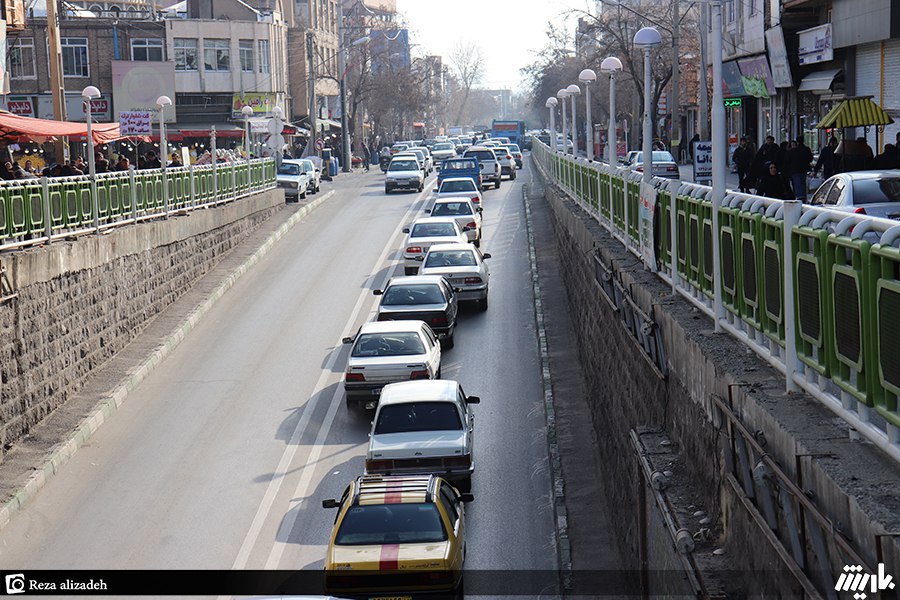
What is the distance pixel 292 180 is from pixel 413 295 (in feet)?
84.8

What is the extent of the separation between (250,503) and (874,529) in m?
12.6

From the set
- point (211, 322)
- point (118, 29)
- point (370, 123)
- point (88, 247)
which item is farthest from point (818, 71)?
point (370, 123)

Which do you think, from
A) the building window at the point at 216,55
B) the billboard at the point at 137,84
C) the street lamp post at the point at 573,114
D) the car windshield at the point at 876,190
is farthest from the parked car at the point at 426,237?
the building window at the point at 216,55

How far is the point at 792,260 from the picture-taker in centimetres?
804

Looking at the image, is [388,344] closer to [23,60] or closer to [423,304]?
[423,304]

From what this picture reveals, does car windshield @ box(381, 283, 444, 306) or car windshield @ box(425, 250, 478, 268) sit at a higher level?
car windshield @ box(425, 250, 478, 268)

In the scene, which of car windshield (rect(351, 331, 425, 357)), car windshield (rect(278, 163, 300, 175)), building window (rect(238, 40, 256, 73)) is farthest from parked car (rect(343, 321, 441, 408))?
building window (rect(238, 40, 256, 73))

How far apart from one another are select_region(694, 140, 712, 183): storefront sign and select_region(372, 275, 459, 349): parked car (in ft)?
20.0

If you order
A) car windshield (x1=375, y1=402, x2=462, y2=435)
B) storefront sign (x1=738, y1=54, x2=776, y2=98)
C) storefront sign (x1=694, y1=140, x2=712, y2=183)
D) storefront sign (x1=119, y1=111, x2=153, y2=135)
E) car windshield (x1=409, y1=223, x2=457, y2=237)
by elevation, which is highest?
storefront sign (x1=738, y1=54, x2=776, y2=98)

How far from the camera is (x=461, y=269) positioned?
28.2 m

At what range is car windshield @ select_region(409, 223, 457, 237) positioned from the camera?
109 feet

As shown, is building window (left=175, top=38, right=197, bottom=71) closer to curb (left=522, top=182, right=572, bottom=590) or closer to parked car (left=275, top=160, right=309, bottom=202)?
parked car (left=275, top=160, right=309, bottom=202)

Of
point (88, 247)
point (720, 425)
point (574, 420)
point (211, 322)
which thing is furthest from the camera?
point (211, 322)

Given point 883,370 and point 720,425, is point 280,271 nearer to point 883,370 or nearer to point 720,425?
point 720,425
